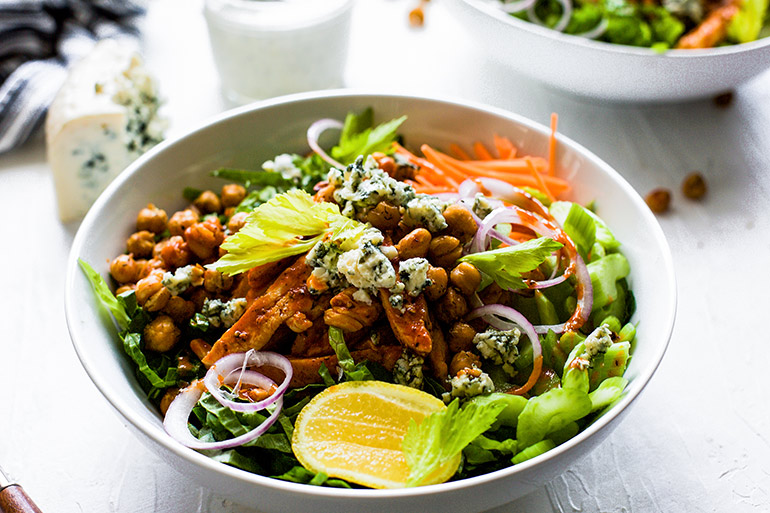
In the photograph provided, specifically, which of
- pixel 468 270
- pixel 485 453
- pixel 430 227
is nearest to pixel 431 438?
pixel 485 453

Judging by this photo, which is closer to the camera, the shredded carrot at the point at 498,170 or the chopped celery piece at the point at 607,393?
the chopped celery piece at the point at 607,393

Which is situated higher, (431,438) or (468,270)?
(468,270)

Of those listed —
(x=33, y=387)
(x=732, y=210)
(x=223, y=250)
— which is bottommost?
(x=33, y=387)

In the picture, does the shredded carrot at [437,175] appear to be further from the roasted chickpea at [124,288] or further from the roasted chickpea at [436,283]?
the roasted chickpea at [124,288]

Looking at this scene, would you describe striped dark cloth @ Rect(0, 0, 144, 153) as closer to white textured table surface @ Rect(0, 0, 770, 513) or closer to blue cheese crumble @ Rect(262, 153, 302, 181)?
white textured table surface @ Rect(0, 0, 770, 513)

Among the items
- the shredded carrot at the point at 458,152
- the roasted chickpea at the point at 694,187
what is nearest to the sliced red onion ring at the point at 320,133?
the shredded carrot at the point at 458,152

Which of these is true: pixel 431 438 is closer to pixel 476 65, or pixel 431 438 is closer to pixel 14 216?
pixel 14 216

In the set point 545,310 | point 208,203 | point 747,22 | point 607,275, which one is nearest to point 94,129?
point 208,203
